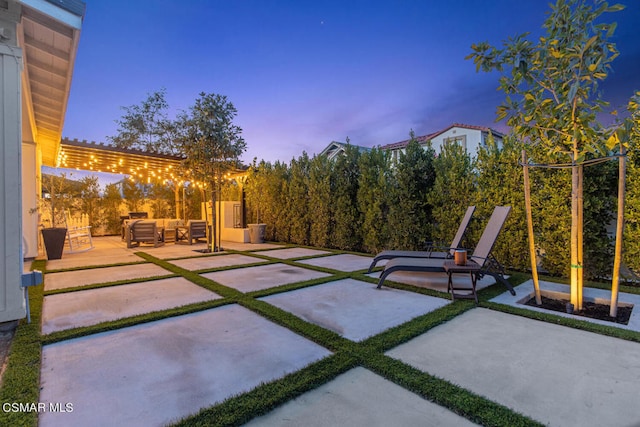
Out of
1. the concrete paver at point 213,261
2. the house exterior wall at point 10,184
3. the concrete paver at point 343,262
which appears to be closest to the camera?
the house exterior wall at point 10,184

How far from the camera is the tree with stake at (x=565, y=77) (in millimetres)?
3361

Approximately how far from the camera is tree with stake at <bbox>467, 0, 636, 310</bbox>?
336 centimetres

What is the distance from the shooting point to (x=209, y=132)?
9.33m

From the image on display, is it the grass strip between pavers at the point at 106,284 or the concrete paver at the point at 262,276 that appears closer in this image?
the grass strip between pavers at the point at 106,284

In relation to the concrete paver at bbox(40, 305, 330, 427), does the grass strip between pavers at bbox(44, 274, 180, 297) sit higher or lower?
higher

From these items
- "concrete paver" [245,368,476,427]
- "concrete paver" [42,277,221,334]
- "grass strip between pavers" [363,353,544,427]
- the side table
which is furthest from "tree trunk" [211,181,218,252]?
"concrete paver" [245,368,476,427]

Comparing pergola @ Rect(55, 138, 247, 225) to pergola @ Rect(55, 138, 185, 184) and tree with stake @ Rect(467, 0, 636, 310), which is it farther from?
tree with stake @ Rect(467, 0, 636, 310)

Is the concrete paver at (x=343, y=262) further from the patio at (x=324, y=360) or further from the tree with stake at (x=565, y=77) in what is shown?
the tree with stake at (x=565, y=77)

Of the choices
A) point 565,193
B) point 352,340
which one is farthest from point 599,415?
point 565,193

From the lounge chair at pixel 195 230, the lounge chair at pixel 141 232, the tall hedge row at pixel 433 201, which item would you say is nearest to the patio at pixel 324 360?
the tall hedge row at pixel 433 201

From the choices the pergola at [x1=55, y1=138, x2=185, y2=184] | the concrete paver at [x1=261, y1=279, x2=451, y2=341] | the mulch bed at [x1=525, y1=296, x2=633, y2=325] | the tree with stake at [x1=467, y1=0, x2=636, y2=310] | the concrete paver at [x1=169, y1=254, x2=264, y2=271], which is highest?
the pergola at [x1=55, y1=138, x2=185, y2=184]

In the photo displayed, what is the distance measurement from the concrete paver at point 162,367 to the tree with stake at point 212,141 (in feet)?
21.9

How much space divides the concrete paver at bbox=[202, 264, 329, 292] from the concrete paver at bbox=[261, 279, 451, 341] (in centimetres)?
62

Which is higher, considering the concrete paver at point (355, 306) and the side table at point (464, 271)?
the side table at point (464, 271)
